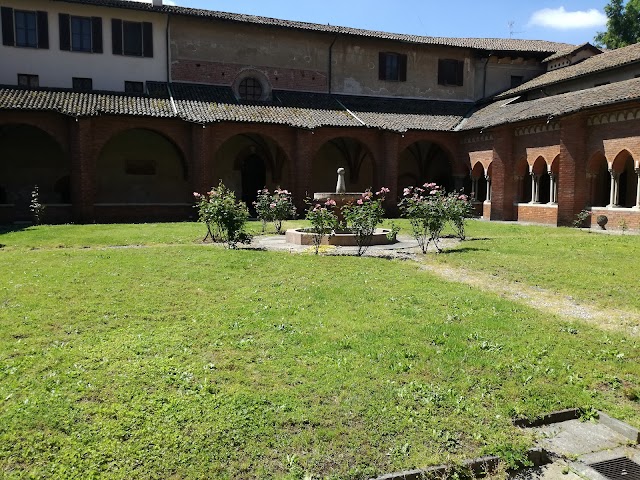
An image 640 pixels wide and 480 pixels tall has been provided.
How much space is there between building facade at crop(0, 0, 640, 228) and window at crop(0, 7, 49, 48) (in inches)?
1.8

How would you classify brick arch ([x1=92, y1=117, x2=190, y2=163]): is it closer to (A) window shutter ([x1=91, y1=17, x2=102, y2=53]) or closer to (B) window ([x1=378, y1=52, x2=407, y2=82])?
(A) window shutter ([x1=91, y1=17, x2=102, y2=53])

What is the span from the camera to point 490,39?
1356 inches

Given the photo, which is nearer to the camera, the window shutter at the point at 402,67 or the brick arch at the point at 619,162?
the brick arch at the point at 619,162

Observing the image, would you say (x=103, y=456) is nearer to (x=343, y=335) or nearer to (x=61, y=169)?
(x=343, y=335)

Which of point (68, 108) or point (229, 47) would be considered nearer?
point (68, 108)

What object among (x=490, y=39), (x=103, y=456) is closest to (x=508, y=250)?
(x=103, y=456)

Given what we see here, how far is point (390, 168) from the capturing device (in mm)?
27016

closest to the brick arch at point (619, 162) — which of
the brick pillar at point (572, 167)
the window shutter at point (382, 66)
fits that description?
the brick pillar at point (572, 167)

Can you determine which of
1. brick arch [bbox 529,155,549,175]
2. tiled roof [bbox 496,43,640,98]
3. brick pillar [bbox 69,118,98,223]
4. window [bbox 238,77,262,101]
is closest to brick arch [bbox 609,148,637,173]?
brick arch [bbox 529,155,549,175]

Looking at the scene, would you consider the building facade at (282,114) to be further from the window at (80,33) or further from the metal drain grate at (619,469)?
the metal drain grate at (619,469)

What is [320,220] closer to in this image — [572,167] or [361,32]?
[572,167]

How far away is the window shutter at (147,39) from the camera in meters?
25.8

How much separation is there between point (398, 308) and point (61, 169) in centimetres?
2299

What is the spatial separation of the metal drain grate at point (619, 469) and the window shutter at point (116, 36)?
2700 cm
